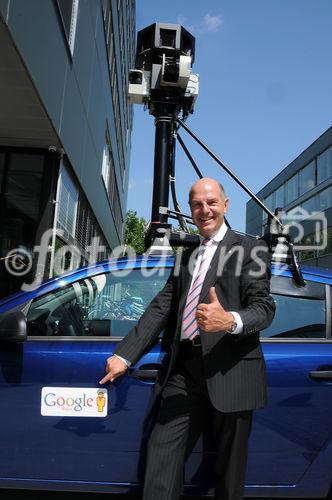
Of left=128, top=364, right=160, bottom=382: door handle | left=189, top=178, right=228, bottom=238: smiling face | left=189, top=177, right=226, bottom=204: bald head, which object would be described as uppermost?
left=189, top=177, right=226, bottom=204: bald head

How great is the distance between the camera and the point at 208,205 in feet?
7.54

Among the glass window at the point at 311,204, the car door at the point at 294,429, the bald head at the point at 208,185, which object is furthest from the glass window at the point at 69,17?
the glass window at the point at 311,204

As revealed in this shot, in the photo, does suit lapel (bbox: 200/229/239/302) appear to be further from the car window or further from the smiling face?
the car window

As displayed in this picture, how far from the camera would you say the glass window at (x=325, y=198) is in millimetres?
32438

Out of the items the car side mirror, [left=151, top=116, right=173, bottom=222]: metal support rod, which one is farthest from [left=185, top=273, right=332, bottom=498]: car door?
[left=151, top=116, right=173, bottom=222]: metal support rod

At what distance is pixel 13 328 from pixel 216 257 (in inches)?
43.3

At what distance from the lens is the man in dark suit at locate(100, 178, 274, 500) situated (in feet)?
7.07

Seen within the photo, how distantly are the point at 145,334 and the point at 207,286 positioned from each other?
1.33ft

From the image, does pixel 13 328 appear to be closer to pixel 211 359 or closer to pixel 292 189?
pixel 211 359

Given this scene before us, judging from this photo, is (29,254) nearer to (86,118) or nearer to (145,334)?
(86,118)

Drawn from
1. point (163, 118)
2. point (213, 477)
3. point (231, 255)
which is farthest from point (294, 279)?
point (163, 118)

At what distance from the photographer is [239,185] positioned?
11.9 feet

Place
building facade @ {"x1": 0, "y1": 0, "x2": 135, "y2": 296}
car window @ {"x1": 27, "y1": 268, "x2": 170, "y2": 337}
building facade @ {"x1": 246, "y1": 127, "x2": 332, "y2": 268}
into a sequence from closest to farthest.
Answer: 1. car window @ {"x1": 27, "y1": 268, "x2": 170, "y2": 337}
2. building facade @ {"x1": 0, "y1": 0, "x2": 135, "y2": 296}
3. building facade @ {"x1": 246, "y1": 127, "x2": 332, "y2": 268}

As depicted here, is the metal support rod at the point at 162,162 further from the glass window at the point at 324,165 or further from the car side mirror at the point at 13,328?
the glass window at the point at 324,165
